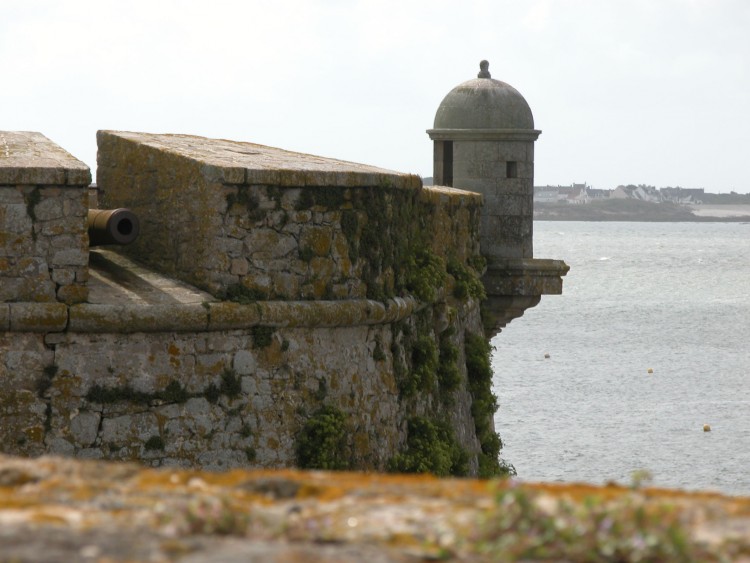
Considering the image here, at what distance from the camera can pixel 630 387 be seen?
1639 inches

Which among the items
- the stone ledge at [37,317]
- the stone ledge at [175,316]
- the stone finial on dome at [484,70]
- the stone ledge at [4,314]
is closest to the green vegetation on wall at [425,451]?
the stone ledge at [175,316]

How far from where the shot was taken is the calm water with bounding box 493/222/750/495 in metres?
30.0

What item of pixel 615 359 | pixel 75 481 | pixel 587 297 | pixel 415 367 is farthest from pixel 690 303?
pixel 75 481

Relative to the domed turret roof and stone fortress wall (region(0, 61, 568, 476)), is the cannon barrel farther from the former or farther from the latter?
the domed turret roof

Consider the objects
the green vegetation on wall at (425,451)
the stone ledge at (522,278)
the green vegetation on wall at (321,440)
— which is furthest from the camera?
the stone ledge at (522,278)

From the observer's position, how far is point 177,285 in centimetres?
1003

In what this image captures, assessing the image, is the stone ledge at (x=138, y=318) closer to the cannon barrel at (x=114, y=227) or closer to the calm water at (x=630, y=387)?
the cannon barrel at (x=114, y=227)

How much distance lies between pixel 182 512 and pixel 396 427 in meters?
7.67

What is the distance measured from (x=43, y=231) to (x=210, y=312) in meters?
1.18

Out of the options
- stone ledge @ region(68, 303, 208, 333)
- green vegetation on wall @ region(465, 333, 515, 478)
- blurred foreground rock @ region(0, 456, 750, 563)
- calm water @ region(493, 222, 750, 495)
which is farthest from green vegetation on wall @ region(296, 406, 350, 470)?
calm water @ region(493, 222, 750, 495)

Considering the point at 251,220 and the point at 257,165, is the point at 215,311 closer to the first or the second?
the point at 251,220

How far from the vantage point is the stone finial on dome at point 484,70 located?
56.4 ft

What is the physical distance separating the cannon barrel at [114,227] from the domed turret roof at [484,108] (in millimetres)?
7429

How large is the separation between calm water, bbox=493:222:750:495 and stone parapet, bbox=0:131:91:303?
1712 cm
